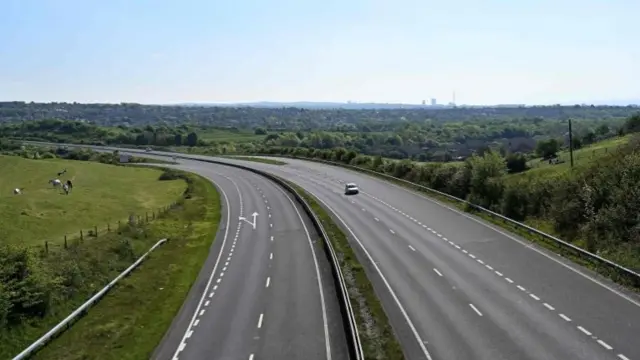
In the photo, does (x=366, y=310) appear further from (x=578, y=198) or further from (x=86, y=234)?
(x=86, y=234)

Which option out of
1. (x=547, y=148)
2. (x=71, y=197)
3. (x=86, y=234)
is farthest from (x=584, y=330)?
(x=547, y=148)

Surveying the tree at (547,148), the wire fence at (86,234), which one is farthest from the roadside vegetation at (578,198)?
the tree at (547,148)

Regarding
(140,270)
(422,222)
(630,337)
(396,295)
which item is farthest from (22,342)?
(422,222)

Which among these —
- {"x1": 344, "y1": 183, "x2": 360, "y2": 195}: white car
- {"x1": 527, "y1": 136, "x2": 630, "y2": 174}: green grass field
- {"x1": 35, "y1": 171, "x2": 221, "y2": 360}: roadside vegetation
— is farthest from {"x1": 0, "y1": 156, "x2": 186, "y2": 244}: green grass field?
{"x1": 527, "y1": 136, "x2": 630, "y2": 174}: green grass field

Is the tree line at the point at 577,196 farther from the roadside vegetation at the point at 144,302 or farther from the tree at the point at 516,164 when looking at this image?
the tree at the point at 516,164

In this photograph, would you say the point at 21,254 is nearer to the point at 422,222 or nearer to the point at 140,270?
the point at 140,270
